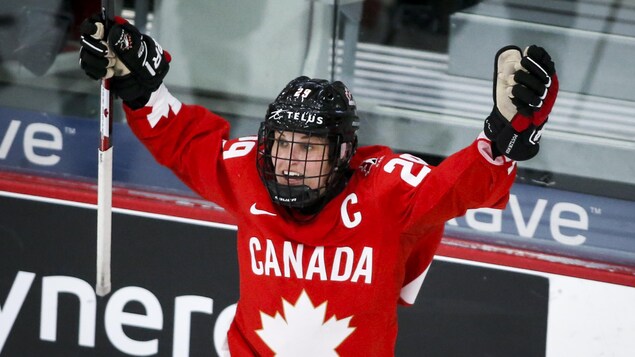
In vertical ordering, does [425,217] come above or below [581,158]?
above

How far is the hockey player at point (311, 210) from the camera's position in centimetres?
255

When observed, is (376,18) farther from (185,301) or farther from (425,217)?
(425,217)

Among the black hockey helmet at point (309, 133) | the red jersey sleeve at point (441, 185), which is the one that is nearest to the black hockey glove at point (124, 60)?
the black hockey helmet at point (309, 133)

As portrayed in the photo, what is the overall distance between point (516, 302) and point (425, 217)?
1041mm

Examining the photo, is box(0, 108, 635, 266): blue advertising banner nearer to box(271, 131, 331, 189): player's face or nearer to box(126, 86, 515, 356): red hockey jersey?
box(126, 86, 515, 356): red hockey jersey

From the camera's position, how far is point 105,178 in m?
2.82

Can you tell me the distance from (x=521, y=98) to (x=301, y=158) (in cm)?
55

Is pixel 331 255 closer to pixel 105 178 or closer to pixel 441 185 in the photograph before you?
pixel 441 185

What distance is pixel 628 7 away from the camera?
3533 mm

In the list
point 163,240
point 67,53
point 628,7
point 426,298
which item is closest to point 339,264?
point 426,298

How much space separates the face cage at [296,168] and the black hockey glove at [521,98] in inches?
16.1

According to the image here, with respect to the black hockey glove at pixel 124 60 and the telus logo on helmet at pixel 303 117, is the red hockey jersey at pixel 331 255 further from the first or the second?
the telus logo on helmet at pixel 303 117

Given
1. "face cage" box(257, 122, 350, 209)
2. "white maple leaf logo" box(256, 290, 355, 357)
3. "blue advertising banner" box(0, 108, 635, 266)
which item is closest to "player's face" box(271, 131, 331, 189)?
"face cage" box(257, 122, 350, 209)

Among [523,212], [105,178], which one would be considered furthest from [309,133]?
[523,212]
